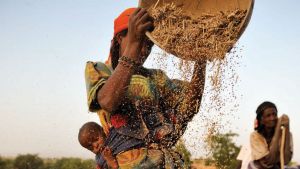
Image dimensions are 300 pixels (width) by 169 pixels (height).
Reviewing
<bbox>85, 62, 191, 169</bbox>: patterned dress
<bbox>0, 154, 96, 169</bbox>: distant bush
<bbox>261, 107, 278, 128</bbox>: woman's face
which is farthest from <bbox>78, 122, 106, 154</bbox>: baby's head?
<bbox>0, 154, 96, 169</bbox>: distant bush

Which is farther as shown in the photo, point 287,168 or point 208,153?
point 287,168

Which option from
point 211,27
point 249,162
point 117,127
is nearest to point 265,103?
point 249,162

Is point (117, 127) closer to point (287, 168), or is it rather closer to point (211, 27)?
point (211, 27)

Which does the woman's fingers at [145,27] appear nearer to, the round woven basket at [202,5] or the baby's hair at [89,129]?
the round woven basket at [202,5]

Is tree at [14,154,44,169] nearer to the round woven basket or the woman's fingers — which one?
the round woven basket

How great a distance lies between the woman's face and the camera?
5.85 metres

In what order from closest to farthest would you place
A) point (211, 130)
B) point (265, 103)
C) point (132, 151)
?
point (132, 151) → point (211, 130) → point (265, 103)

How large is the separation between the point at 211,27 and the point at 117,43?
1.89ft

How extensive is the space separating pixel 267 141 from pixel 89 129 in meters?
3.39

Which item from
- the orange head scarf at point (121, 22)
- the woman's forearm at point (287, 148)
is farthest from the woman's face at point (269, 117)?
the orange head scarf at point (121, 22)

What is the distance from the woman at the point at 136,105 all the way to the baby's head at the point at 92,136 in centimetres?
34

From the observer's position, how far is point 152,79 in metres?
2.77

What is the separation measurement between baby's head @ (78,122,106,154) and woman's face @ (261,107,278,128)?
3.26m

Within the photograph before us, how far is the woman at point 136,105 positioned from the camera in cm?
248
